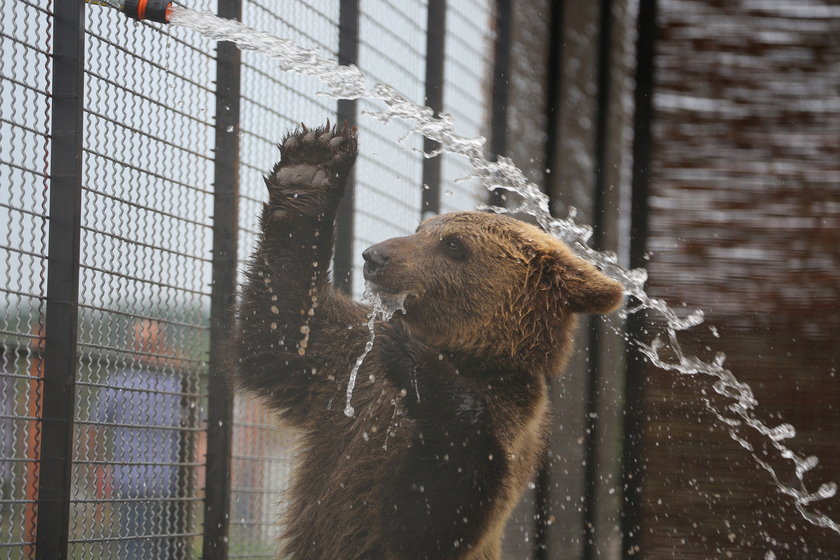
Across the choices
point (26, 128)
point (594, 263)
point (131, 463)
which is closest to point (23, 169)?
point (26, 128)

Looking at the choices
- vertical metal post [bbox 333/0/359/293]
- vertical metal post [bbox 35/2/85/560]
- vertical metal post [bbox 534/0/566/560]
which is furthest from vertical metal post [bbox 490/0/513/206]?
vertical metal post [bbox 35/2/85/560]

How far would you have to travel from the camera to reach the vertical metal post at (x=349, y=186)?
3.46 m

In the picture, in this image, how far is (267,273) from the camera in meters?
3.05

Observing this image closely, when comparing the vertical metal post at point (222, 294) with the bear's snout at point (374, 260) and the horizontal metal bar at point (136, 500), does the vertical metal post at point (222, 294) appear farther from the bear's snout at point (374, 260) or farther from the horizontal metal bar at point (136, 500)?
the bear's snout at point (374, 260)

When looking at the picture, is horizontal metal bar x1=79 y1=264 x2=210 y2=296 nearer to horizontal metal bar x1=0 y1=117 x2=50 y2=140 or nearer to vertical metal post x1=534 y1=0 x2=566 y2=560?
horizontal metal bar x1=0 y1=117 x2=50 y2=140

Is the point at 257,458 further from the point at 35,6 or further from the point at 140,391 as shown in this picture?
the point at 35,6

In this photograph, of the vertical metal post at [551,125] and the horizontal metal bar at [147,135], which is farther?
the vertical metal post at [551,125]

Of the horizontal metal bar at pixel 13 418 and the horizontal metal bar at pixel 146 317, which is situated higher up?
the horizontal metal bar at pixel 146 317

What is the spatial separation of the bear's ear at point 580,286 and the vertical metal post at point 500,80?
1.28 metres

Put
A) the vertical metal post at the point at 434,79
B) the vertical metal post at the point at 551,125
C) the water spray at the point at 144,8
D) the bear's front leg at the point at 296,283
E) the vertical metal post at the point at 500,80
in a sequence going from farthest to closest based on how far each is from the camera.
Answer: the vertical metal post at the point at 500,80, the vertical metal post at the point at 551,125, the vertical metal post at the point at 434,79, the bear's front leg at the point at 296,283, the water spray at the point at 144,8

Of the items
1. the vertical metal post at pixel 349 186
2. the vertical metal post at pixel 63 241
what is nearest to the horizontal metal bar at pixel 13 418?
the vertical metal post at pixel 63 241

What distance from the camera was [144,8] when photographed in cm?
270

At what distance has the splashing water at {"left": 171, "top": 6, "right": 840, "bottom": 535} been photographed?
3082 mm

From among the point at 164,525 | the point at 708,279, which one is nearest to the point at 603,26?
the point at 708,279
